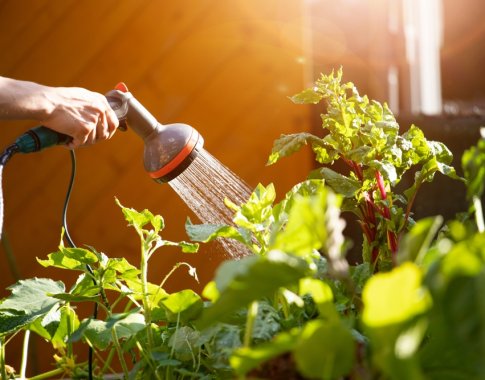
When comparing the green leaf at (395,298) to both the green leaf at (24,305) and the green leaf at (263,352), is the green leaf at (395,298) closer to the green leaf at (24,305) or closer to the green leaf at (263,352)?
the green leaf at (263,352)

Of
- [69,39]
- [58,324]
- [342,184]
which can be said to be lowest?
[58,324]

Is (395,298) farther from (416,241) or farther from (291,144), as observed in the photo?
(291,144)

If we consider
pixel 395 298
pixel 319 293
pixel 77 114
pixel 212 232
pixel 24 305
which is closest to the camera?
pixel 395 298

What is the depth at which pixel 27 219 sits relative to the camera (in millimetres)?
2439

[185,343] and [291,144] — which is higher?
[291,144]

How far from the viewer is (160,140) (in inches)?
50.0

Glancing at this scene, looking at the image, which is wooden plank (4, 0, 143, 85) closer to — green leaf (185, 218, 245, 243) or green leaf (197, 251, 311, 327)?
green leaf (185, 218, 245, 243)

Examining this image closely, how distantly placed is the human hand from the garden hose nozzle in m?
0.03

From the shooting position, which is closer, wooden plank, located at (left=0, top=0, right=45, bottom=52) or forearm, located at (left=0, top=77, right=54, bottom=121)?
forearm, located at (left=0, top=77, right=54, bottom=121)

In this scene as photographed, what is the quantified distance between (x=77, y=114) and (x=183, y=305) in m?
0.42

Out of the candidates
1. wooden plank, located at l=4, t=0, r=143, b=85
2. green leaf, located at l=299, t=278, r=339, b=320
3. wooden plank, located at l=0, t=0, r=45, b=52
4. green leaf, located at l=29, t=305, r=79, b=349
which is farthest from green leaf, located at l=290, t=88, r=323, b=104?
wooden plank, located at l=0, t=0, r=45, b=52

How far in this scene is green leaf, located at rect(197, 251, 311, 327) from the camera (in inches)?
16.4

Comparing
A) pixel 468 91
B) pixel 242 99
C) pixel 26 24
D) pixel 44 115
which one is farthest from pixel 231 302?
pixel 468 91

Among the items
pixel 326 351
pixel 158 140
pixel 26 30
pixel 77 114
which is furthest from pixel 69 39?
pixel 326 351
